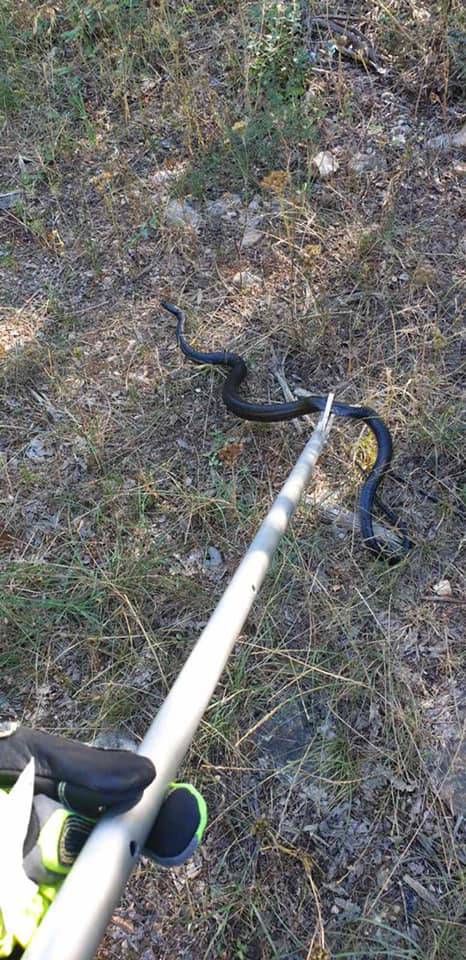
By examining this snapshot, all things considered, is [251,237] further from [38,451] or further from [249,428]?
[38,451]

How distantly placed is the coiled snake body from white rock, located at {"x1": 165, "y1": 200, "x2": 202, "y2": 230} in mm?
538

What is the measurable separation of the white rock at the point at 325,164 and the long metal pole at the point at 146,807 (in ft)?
7.39

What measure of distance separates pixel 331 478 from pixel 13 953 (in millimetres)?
1908

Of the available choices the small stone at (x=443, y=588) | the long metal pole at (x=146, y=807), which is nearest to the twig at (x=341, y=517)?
the small stone at (x=443, y=588)

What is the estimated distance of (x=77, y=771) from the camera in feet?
4.44

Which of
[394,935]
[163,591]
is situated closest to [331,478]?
[163,591]

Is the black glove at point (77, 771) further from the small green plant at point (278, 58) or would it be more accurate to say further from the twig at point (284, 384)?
the small green plant at point (278, 58)

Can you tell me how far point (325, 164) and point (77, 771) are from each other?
3.17 metres

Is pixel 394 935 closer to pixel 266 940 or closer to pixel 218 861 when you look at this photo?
pixel 266 940

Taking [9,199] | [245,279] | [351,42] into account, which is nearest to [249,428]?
[245,279]

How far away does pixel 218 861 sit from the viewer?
77.8 inches

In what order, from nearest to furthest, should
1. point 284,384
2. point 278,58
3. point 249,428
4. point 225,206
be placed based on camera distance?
point 249,428 → point 284,384 → point 225,206 → point 278,58

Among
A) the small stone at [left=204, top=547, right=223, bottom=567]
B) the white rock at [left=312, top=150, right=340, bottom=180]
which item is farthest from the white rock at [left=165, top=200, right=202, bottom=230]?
the small stone at [left=204, top=547, right=223, bottom=567]

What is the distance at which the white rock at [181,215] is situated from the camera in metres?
3.57
